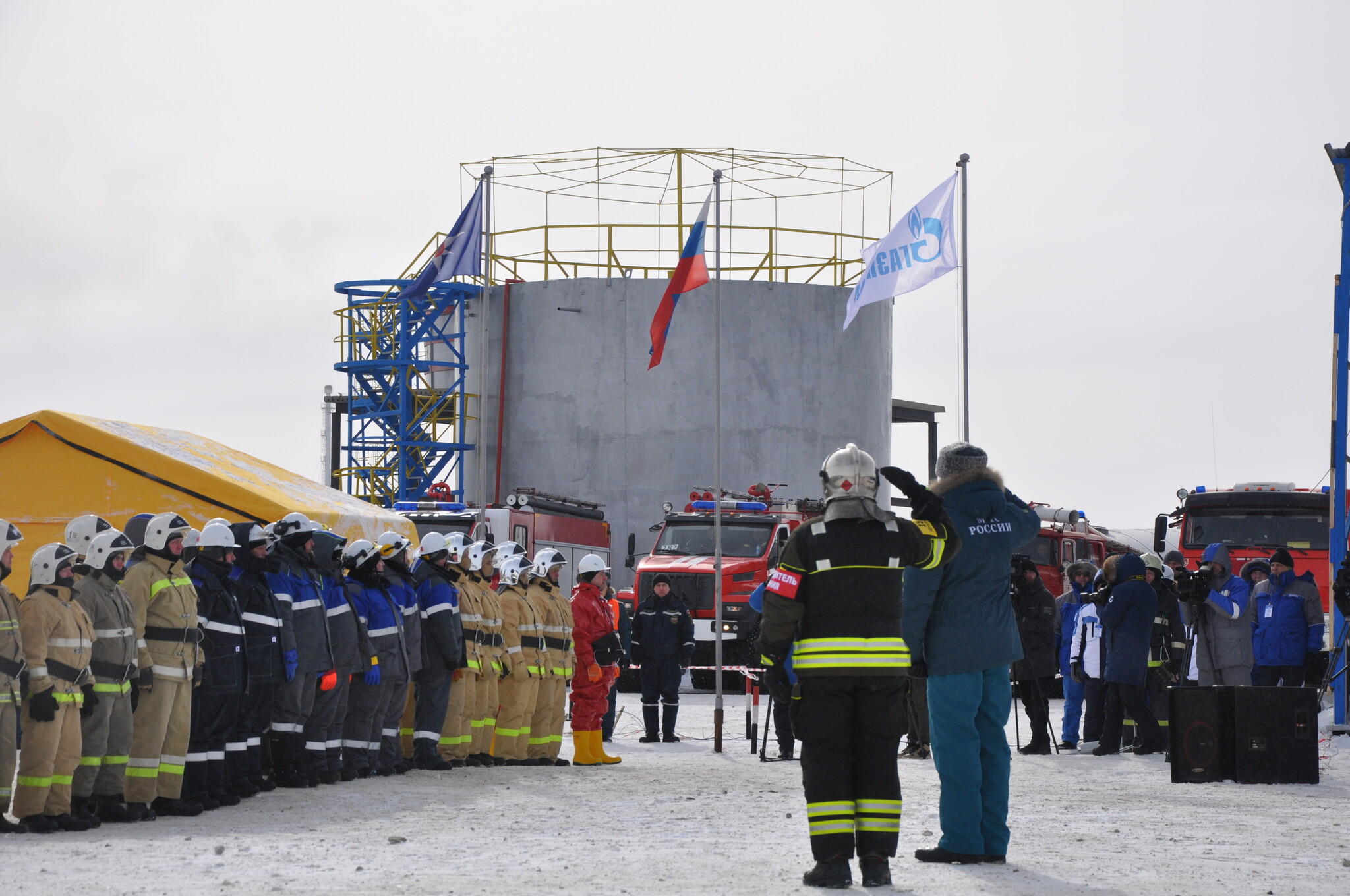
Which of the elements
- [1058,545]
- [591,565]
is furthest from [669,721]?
[1058,545]

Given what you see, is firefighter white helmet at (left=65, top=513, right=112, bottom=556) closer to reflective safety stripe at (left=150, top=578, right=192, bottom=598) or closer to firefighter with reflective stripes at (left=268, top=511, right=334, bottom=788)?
reflective safety stripe at (left=150, top=578, right=192, bottom=598)

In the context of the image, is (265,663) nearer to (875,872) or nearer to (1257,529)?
(875,872)

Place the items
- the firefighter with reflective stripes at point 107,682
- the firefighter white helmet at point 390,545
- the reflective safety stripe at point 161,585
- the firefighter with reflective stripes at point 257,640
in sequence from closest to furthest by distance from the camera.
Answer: the firefighter with reflective stripes at point 107,682 < the reflective safety stripe at point 161,585 < the firefighter with reflective stripes at point 257,640 < the firefighter white helmet at point 390,545

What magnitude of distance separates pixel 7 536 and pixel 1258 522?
778 inches

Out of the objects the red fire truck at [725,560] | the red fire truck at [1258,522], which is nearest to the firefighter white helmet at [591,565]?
the red fire truck at [725,560]

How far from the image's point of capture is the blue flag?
24.4 meters

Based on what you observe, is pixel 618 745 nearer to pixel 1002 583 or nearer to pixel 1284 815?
pixel 1284 815

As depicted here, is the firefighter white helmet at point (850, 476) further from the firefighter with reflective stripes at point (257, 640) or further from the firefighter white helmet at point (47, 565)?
the firefighter with reflective stripes at point (257, 640)

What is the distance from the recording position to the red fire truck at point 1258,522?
23.8m

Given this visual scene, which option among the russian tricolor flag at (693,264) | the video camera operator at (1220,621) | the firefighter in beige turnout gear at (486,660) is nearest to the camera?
the firefighter in beige turnout gear at (486,660)

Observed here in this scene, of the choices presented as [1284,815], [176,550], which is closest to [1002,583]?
[1284,815]

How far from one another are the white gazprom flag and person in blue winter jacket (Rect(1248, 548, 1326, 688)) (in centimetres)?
658

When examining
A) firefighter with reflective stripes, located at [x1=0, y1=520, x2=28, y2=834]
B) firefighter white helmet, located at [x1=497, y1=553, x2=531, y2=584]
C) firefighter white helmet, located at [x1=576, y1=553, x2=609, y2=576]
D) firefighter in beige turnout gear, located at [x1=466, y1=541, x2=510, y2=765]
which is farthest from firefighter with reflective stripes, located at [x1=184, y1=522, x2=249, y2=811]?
firefighter white helmet, located at [x1=576, y1=553, x2=609, y2=576]

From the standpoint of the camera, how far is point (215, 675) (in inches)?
404
